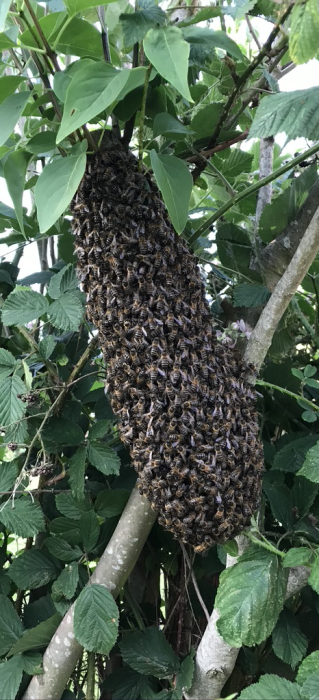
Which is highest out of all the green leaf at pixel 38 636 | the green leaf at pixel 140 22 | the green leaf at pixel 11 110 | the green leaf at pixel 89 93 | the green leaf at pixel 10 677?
the green leaf at pixel 140 22

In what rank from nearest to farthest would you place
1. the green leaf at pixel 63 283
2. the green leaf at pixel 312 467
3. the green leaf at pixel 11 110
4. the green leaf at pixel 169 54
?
the green leaf at pixel 169 54
the green leaf at pixel 11 110
the green leaf at pixel 312 467
the green leaf at pixel 63 283

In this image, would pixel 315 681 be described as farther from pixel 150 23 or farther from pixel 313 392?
pixel 150 23

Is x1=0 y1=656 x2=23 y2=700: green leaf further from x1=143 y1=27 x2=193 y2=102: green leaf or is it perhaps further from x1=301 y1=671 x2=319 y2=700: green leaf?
x1=143 y1=27 x2=193 y2=102: green leaf

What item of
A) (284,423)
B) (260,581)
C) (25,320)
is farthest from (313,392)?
(25,320)

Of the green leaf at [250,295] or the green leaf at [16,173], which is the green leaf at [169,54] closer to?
the green leaf at [16,173]

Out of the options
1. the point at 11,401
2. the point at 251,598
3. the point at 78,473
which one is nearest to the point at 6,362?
the point at 11,401

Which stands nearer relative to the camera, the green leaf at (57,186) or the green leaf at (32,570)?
the green leaf at (57,186)

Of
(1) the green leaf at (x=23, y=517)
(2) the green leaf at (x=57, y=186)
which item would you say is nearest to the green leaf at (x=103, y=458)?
(1) the green leaf at (x=23, y=517)
